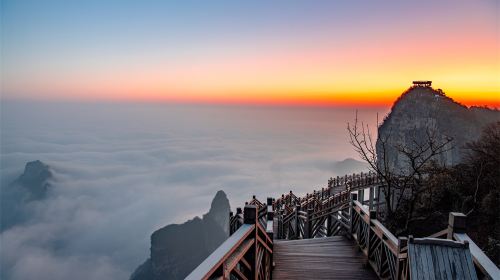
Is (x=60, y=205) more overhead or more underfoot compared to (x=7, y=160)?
more underfoot

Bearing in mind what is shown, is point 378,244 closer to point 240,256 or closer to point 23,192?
point 240,256

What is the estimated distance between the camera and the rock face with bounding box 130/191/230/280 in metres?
59.4

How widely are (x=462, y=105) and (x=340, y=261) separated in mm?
45671

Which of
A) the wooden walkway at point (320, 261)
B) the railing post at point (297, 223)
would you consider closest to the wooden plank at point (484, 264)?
the wooden walkway at point (320, 261)

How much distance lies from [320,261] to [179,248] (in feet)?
198

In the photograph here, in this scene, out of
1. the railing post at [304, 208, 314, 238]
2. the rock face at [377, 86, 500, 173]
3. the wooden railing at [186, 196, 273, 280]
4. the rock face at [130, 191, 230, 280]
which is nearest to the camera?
the wooden railing at [186, 196, 273, 280]

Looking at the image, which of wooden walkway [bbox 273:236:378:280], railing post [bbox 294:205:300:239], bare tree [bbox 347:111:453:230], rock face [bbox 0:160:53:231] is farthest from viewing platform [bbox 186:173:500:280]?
rock face [bbox 0:160:53:231]

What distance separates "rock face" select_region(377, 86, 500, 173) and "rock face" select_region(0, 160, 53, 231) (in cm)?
12513

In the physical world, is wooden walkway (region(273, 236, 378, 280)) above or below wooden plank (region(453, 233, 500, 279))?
below

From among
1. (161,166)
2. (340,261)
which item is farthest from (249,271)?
(161,166)

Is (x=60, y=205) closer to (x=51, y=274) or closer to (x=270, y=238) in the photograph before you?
(x=51, y=274)

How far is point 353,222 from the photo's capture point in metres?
8.70

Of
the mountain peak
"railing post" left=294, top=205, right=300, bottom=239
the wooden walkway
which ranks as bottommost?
the mountain peak

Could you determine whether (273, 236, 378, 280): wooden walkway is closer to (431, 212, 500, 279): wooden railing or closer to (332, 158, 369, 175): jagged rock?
(431, 212, 500, 279): wooden railing
